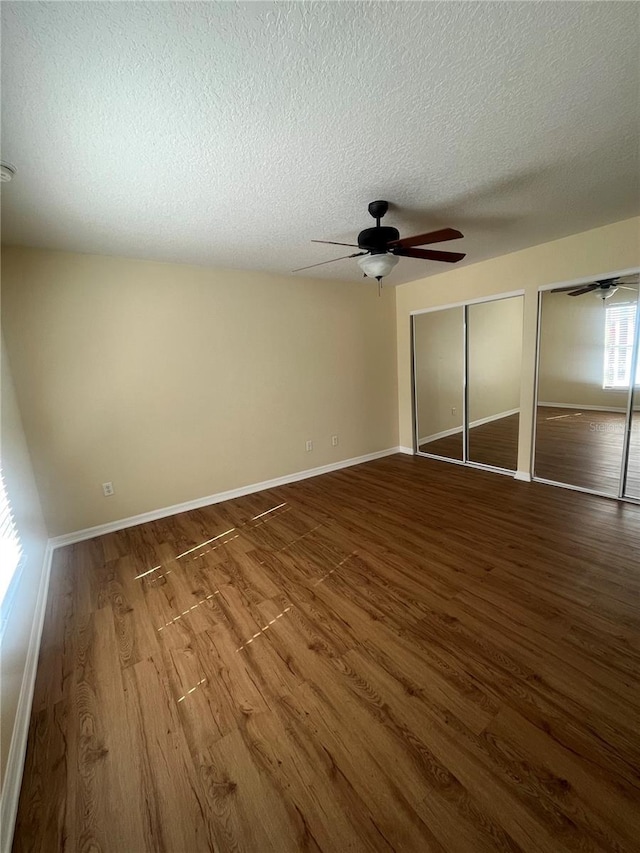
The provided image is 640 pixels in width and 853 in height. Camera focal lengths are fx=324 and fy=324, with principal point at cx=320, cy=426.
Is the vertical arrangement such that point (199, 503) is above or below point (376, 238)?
below

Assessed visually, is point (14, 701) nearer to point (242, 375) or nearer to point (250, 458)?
point (250, 458)

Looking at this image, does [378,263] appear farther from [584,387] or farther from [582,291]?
[584,387]

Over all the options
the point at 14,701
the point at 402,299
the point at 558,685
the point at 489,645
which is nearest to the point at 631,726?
the point at 558,685

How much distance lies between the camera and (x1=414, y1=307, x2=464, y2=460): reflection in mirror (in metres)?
4.34

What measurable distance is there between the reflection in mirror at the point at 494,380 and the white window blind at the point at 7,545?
4.48m

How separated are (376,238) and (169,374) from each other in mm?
2305

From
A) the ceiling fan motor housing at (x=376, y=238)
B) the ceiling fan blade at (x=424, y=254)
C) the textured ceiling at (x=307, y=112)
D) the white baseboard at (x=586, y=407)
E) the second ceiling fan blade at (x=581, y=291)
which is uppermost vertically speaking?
the textured ceiling at (x=307, y=112)

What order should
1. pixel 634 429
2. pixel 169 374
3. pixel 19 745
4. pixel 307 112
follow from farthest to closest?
pixel 169 374
pixel 634 429
pixel 307 112
pixel 19 745

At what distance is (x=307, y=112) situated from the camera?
1.38m

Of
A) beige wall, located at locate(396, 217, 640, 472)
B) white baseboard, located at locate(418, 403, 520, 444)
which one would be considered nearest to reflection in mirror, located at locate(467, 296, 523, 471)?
white baseboard, located at locate(418, 403, 520, 444)

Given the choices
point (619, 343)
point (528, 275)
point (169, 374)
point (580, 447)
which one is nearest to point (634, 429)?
point (580, 447)

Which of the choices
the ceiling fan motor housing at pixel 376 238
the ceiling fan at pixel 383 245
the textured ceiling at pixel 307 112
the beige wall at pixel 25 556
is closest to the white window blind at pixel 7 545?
the beige wall at pixel 25 556

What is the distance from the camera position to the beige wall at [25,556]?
4.19ft

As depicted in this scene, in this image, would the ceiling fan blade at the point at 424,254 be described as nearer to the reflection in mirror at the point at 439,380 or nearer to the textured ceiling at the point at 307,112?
the textured ceiling at the point at 307,112
